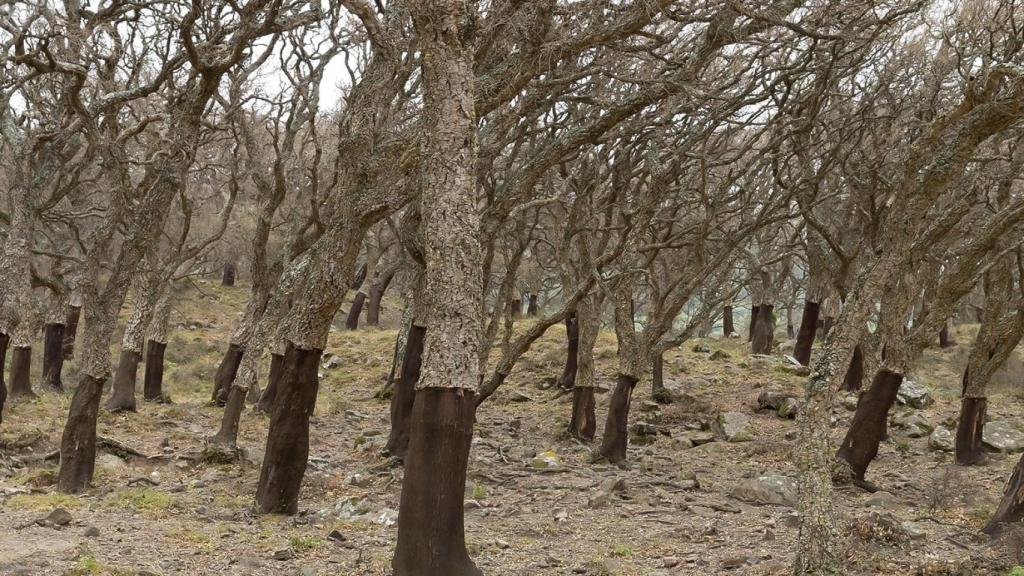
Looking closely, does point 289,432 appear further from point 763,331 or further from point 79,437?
point 763,331

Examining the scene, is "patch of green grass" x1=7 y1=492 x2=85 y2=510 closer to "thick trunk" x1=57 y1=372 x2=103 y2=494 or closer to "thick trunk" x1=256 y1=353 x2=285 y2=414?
"thick trunk" x1=57 y1=372 x2=103 y2=494

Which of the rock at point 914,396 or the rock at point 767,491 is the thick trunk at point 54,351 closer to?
the rock at point 767,491

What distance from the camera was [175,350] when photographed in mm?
26141

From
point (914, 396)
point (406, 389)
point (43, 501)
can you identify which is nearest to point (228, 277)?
point (406, 389)

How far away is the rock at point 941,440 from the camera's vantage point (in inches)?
535

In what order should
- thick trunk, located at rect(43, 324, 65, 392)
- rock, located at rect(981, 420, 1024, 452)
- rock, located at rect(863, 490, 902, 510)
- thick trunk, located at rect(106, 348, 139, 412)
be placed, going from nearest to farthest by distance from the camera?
rock, located at rect(863, 490, 902, 510), rock, located at rect(981, 420, 1024, 452), thick trunk, located at rect(106, 348, 139, 412), thick trunk, located at rect(43, 324, 65, 392)

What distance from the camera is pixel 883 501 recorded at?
9.55 metres

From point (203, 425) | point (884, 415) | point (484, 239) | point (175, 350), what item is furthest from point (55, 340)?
point (884, 415)

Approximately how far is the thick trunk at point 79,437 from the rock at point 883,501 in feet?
29.6

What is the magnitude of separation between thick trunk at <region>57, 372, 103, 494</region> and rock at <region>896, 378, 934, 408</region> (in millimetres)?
14962

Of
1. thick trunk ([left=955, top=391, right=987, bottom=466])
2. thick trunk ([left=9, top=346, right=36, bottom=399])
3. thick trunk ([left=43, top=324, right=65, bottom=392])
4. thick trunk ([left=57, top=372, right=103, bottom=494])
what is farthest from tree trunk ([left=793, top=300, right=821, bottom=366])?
thick trunk ([left=43, top=324, right=65, bottom=392])

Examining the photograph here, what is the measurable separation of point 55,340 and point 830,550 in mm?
17830

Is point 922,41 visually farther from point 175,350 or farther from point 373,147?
point 175,350

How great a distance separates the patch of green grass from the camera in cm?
824
